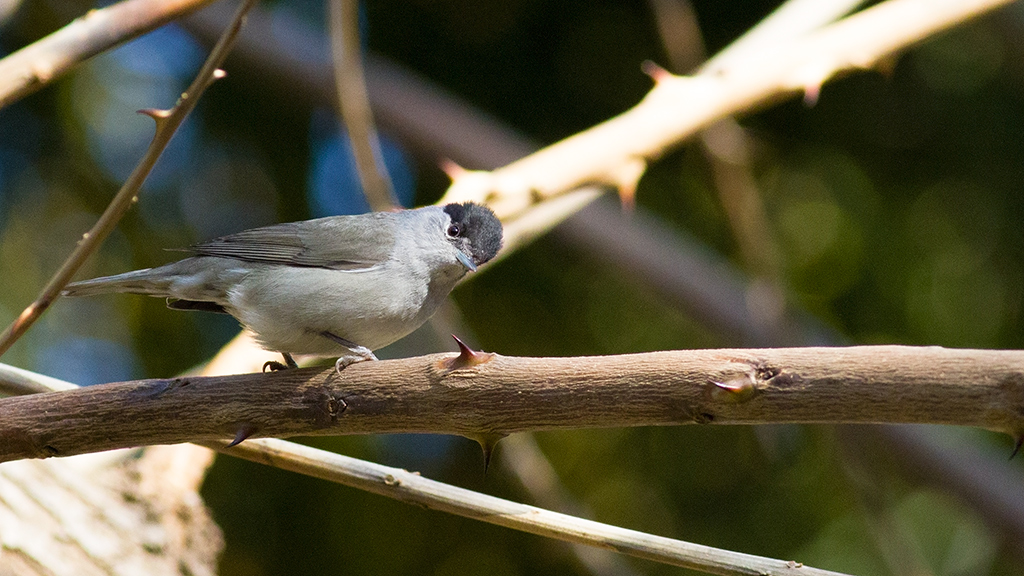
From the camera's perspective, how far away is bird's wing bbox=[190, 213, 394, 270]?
3389mm

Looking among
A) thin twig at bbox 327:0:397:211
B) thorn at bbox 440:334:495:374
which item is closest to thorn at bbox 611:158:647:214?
thin twig at bbox 327:0:397:211

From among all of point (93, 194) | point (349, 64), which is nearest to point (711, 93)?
point (349, 64)

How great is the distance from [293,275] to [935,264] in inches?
172

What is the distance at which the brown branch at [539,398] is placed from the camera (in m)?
1.69

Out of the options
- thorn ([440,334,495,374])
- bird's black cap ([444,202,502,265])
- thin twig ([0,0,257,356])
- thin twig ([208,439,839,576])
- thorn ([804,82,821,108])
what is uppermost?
thorn ([804,82,821,108])

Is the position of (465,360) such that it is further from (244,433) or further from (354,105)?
(354,105)

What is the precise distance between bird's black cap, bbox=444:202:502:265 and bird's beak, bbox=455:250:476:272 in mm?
45

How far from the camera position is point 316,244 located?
3.55 m

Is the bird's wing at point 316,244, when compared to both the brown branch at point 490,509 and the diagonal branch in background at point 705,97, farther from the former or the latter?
the brown branch at point 490,509

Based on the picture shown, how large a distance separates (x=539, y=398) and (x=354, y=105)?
2474 mm

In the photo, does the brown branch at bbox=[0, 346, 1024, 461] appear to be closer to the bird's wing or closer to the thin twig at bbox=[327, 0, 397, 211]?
the bird's wing

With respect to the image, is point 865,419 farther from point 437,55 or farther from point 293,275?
point 437,55

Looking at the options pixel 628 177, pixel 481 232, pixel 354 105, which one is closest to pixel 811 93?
pixel 628 177

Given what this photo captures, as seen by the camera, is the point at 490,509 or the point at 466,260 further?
the point at 466,260
